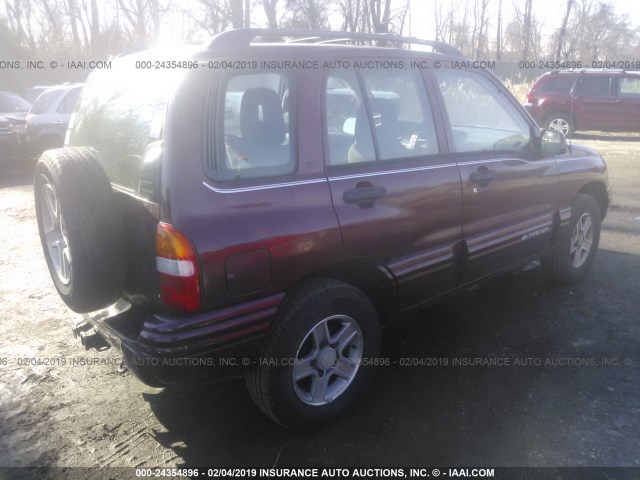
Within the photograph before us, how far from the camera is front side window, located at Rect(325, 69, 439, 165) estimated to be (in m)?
2.78

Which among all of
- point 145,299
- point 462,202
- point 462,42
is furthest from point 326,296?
point 462,42

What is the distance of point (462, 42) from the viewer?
44688 millimetres

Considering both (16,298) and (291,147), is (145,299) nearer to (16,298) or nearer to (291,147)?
(291,147)

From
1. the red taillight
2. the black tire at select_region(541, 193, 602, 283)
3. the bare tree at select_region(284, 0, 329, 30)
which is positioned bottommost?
the black tire at select_region(541, 193, 602, 283)

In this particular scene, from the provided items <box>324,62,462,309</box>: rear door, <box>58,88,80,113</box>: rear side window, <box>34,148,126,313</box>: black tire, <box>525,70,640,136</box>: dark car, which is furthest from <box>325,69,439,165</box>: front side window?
<box>525,70,640,136</box>: dark car

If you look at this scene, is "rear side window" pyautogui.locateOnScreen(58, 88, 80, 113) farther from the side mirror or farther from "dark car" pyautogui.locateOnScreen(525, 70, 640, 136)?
"dark car" pyautogui.locateOnScreen(525, 70, 640, 136)

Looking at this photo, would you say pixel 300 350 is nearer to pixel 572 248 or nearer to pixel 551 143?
pixel 551 143

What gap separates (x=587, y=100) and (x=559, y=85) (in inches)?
33.4

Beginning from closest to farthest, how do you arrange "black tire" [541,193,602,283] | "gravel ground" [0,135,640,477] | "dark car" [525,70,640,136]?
"gravel ground" [0,135,640,477] → "black tire" [541,193,602,283] → "dark car" [525,70,640,136]

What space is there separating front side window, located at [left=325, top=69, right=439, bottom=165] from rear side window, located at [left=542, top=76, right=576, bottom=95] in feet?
43.7

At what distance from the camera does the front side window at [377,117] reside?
2.78m

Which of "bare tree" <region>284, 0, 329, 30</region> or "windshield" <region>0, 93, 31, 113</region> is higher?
"bare tree" <region>284, 0, 329, 30</region>

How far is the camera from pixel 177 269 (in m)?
2.26

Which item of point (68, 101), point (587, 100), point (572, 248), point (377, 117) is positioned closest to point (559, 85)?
point (587, 100)
